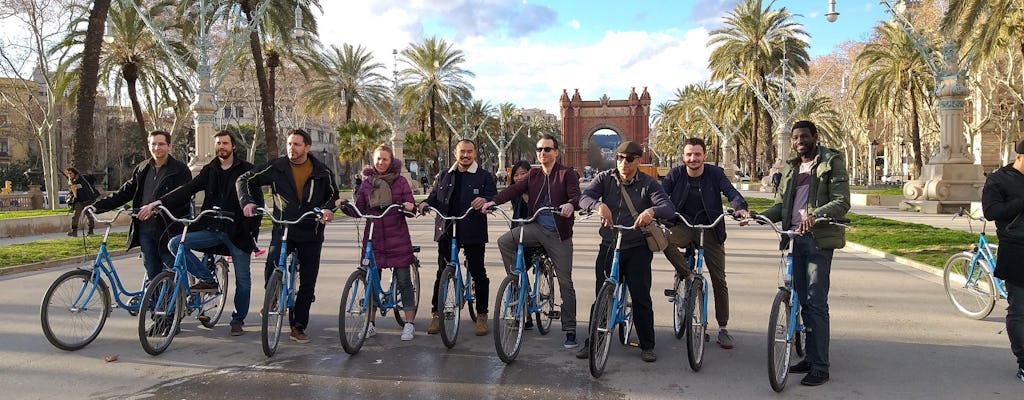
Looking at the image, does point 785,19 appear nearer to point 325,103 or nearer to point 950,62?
point 950,62

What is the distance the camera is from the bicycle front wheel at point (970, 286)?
7.16 meters

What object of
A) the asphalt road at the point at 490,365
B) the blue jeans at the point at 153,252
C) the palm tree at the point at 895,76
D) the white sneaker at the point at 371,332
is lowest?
the asphalt road at the point at 490,365

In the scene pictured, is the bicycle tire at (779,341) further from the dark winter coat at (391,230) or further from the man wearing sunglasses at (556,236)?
the dark winter coat at (391,230)

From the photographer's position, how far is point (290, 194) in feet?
20.5

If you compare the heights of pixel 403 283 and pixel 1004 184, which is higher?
pixel 1004 184

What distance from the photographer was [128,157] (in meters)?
65.6

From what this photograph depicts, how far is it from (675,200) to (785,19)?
132 feet

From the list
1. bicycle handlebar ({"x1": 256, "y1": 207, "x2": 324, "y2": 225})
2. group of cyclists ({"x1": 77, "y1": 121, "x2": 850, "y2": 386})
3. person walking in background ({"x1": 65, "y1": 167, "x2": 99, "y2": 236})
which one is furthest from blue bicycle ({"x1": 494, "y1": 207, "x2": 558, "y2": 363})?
person walking in background ({"x1": 65, "y1": 167, "x2": 99, "y2": 236})

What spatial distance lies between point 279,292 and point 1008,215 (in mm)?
5379

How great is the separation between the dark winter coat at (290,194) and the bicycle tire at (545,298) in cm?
193

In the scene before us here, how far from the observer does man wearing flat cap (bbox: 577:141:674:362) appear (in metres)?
5.46

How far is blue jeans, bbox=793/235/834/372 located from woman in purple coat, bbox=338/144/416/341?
3.18 metres

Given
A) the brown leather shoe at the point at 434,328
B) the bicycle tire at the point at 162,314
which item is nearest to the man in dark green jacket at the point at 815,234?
the brown leather shoe at the point at 434,328

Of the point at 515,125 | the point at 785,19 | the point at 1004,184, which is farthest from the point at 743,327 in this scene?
the point at 515,125
